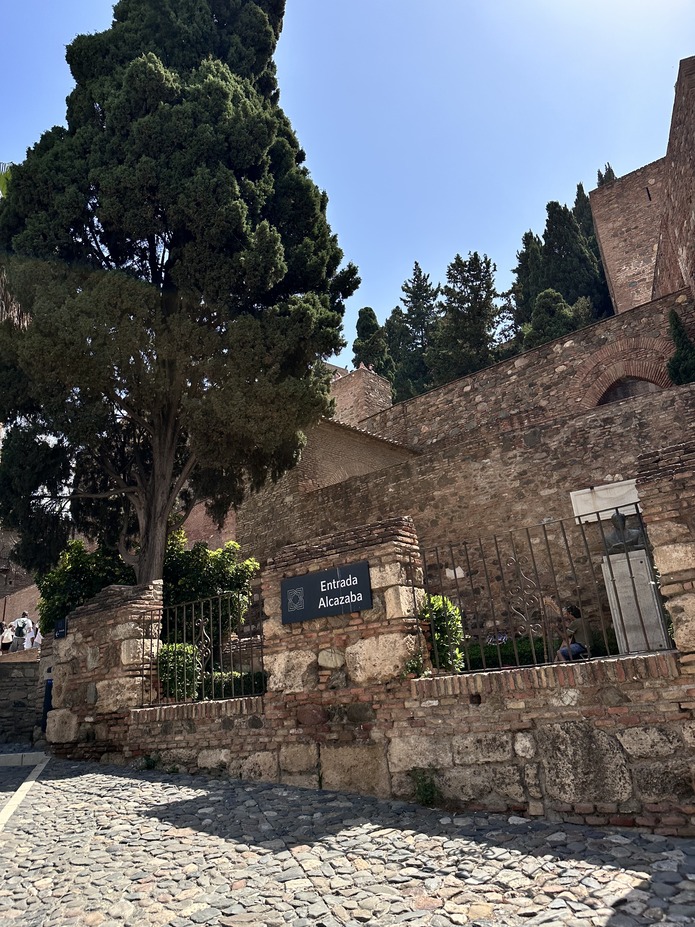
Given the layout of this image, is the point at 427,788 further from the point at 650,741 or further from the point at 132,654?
the point at 132,654

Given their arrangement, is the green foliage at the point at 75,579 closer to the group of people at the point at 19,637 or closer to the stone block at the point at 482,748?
the stone block at the point at 482,748

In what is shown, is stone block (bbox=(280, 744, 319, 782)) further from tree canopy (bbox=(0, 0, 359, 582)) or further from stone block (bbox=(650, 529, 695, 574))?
tree canopy (bbox=(0, 0, 359, 582))

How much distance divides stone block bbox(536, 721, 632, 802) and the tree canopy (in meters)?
7.49

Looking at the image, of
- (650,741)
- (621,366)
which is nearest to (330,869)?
(650,741)

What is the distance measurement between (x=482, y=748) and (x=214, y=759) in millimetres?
3044

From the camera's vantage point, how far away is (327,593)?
591 cm

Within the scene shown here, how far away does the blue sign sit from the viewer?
18.7 ft

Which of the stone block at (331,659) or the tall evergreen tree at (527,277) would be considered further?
the tall evergreen tree at (527,277)

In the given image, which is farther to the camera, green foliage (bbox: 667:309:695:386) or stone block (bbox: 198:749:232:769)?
green foliage (bbox: 667:309:695:386)

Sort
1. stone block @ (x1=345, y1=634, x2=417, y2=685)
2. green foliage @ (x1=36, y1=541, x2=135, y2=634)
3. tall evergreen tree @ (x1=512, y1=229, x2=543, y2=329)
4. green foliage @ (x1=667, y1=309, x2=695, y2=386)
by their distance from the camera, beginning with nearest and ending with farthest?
stone block @ (x1=345, y1=634, x2=417, y2=685) < green foliage @ (x1=36, y1=541, x2=135, y2=634) < green foliage @ (x1=667, y1=309, x2=695, y2=386) < tall evergreen tree @ (x1=512, y1=229, x2=543, y2=329)

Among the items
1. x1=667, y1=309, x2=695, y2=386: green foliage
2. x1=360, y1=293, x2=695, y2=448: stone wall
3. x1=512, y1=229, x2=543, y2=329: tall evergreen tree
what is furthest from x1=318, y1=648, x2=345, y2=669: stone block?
x1=512, y1=229, x2=543, y2=329: tall evergreen tree

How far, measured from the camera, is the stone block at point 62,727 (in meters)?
8.38

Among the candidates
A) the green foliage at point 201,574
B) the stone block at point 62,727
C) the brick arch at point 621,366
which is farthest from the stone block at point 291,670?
the brick arch at point 621,366

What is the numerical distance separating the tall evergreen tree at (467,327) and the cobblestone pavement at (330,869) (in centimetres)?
2256
